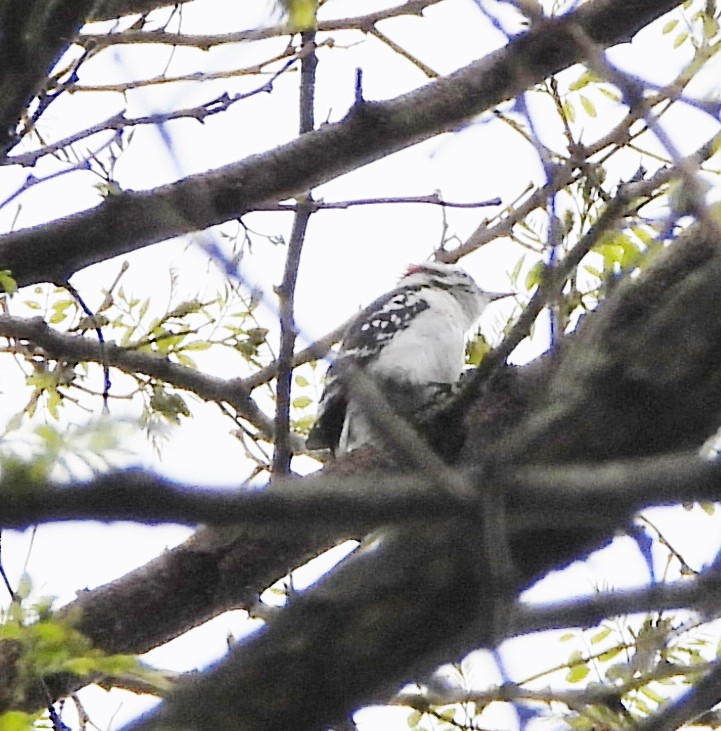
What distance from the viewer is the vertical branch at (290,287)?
2037 millimetres

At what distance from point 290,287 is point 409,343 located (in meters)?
2.76

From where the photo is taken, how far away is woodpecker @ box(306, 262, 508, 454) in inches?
162

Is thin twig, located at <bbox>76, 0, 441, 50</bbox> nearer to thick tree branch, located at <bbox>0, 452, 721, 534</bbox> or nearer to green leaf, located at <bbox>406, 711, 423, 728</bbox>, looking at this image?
green leaf, located at <bbox>406, 711, 423, 728</bbox>

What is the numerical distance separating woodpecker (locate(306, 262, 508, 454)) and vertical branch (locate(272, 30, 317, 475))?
1240 millimetres

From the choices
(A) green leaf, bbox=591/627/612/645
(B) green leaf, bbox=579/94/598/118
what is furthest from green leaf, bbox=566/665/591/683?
(B) green leaf, bbox=579/94/598/118

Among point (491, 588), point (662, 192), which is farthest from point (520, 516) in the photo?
point (662, 192)

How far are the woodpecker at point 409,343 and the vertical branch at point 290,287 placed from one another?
124 cm

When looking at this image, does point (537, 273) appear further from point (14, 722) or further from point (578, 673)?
point (578, 673)

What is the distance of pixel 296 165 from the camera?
2920mm

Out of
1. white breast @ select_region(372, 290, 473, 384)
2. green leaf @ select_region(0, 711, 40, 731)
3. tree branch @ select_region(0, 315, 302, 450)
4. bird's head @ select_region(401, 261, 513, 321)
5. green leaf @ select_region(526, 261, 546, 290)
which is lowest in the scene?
green leaf @ select_region(0, 711, 40, 731)

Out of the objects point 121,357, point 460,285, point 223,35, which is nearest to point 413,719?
point 121,357

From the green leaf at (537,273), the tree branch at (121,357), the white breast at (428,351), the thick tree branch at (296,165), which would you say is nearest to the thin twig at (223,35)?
the thick tree branch at (296,165)

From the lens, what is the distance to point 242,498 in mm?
941

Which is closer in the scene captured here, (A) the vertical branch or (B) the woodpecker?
(A) the vertical branch
